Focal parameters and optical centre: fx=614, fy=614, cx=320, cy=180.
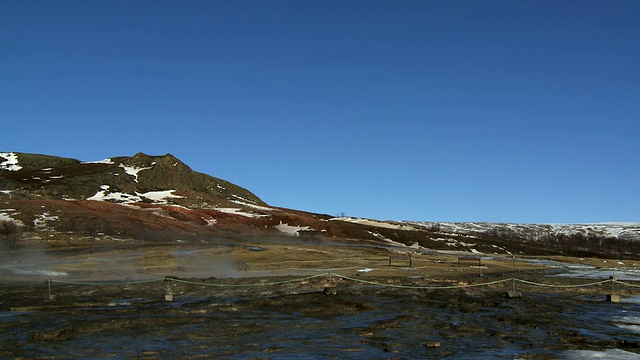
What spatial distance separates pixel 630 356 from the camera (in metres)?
16.4

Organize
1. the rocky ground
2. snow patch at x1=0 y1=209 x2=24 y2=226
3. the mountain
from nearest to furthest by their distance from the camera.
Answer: the rocky ground < snow patch at x1=0 y1=209 x2=24 y2=226 < the mountain

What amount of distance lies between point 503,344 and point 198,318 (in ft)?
35.3

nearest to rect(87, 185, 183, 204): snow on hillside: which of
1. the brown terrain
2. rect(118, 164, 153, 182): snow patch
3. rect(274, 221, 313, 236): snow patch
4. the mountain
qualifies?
the mountain

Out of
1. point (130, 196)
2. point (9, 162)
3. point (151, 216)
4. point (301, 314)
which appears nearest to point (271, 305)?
point (301, 314)

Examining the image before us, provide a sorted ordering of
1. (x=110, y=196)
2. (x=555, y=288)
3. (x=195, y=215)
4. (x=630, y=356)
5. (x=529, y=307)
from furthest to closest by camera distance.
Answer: (x=110, y=196) → (x=195, y=215) → (x=555, y=288) → (x=529, y=307) → (x=630, y=356)

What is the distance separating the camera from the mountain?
63750mm

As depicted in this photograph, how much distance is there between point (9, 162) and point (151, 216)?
85.7m

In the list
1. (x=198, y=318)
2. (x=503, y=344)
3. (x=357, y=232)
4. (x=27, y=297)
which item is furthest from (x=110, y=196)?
(x=503, y=344)

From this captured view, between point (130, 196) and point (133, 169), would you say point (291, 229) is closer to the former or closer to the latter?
point (130, 196)

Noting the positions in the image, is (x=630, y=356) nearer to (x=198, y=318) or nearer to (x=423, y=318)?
(x=423, y=318)

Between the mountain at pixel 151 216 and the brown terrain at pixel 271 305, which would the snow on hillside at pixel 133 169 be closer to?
the mountain at pixel 151 216

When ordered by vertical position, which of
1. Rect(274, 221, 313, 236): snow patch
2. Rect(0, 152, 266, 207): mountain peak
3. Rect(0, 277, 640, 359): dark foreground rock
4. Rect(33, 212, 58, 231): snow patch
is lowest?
Rect(0, 277, 640, 359): dark foreground rock

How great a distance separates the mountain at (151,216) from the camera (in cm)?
6375

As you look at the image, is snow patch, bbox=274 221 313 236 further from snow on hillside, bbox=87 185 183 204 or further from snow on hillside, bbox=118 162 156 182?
snow on hillside, bbox=118 162 156 182
